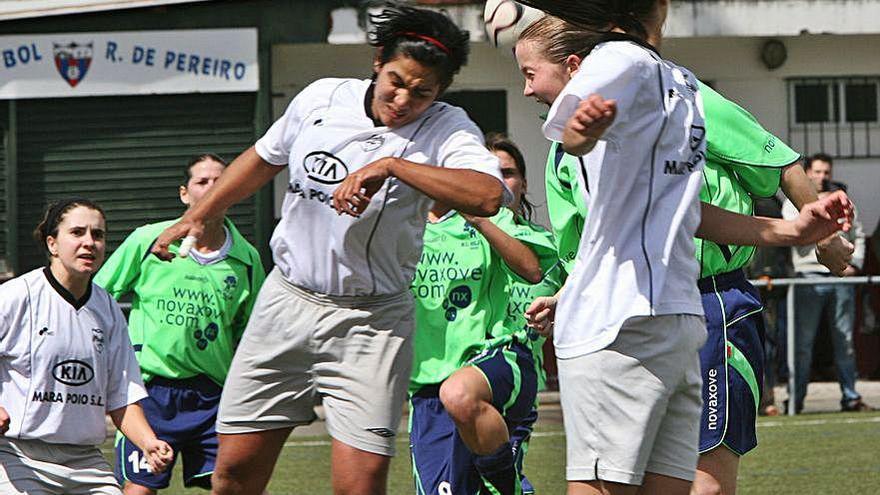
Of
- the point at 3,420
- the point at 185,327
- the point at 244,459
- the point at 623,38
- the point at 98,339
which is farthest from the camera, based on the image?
the point at 185,327

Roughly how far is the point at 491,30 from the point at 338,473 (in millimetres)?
1747

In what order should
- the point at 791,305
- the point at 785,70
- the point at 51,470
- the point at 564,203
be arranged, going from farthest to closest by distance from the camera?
the point at 785,70 < the point at 791,305 < the point at 51,470 < the point at 564,203

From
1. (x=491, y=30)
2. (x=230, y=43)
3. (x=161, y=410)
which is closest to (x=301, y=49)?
(x=230, y=43)

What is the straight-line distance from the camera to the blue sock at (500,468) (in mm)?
6355

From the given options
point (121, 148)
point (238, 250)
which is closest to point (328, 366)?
point (238, 250)

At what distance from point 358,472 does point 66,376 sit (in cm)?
142

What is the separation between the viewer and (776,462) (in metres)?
9.97

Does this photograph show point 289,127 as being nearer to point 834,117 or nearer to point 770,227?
point 770,227

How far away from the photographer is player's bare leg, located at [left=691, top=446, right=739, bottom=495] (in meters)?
5.26

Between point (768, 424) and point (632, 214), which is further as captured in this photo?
point (768, 424)

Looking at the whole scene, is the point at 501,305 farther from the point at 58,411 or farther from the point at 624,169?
the point at 624,169

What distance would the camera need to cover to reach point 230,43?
1418cm

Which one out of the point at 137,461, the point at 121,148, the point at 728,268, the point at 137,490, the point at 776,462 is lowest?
the point at 776,462

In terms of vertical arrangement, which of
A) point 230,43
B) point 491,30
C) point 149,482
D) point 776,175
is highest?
point 230,43
